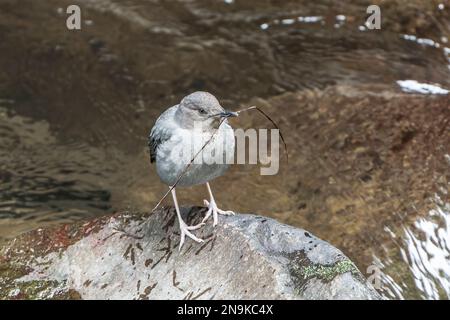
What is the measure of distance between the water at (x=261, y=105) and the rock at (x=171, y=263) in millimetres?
1659

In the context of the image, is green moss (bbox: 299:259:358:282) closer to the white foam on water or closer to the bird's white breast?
the bird's white breast

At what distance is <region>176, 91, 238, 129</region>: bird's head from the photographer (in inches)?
191

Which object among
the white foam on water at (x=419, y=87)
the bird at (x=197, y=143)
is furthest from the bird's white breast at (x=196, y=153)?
the white foam on water at (x=419, y=87)

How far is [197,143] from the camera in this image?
15.9 feet

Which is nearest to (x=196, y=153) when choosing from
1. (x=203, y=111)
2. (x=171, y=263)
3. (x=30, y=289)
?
(x=203, y=111)

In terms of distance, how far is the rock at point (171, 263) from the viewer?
4.21m

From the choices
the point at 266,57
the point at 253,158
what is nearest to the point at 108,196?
the point at 253,158

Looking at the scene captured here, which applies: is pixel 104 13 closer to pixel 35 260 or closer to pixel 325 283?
pixel 35 260

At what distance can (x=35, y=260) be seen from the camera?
5102 millimetres

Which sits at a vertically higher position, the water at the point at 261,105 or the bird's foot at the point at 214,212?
the bird's foot at the point at 214,212

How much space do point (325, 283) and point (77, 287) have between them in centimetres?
178

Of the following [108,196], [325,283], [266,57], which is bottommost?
[108,196]

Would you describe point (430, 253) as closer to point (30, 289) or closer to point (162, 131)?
point (162, 131)

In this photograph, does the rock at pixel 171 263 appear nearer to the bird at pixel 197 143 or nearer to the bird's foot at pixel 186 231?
the bird's foot at pixel 186 231
